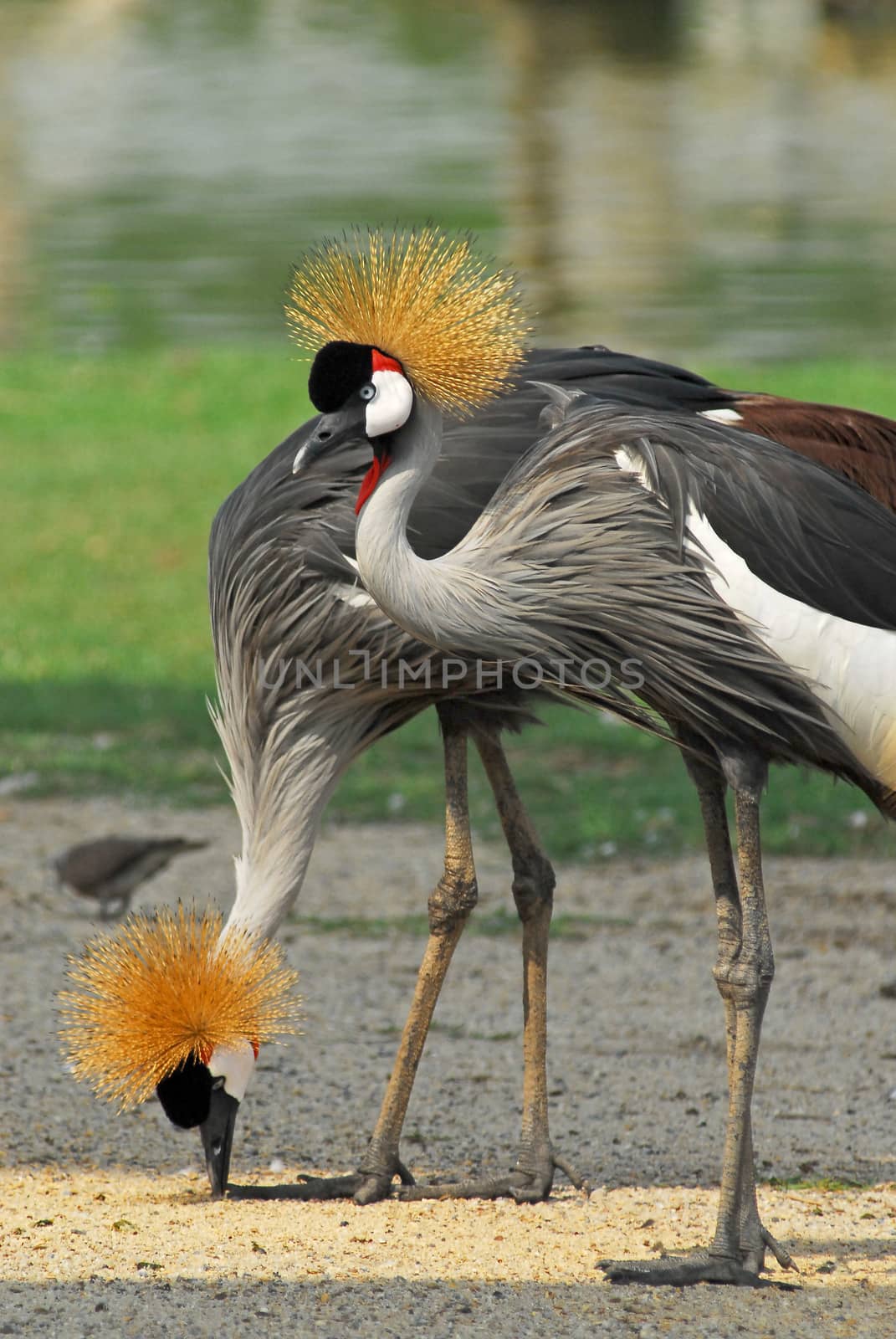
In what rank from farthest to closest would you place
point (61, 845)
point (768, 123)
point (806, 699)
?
1. point (768, 123)
2. point (61, 845)
3. point (806, 699)

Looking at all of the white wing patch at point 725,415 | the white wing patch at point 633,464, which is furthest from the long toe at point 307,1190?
the white wing patch at point 725,415

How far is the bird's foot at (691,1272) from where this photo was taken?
324 cm

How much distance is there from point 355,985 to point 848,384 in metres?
7.84

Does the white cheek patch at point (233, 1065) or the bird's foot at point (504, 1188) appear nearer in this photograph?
the white cheek patch at point (233, 1065)

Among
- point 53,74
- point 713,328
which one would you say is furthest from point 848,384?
point 53,74

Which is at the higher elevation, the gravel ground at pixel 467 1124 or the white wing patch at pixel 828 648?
the white wing patch at pixel 828 648

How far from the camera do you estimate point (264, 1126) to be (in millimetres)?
4199

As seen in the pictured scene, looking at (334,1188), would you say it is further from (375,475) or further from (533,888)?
(375,475)

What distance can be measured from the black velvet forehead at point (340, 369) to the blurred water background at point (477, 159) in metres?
10.5

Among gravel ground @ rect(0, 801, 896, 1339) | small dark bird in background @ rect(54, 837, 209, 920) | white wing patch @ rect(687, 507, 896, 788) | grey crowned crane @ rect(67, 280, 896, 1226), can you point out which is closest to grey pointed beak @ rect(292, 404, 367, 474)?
grey crowned crane @ rect(67, 280, 896, 1226)

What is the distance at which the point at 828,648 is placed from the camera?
10.8 feet

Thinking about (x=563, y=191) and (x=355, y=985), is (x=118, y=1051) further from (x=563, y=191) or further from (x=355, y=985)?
(x=563, y=191)

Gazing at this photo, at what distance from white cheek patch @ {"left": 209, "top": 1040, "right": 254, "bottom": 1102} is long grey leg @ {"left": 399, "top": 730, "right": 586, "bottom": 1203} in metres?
0.43

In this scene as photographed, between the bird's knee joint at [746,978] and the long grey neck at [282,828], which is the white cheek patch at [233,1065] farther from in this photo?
the bird's knee joint at [746,978]
